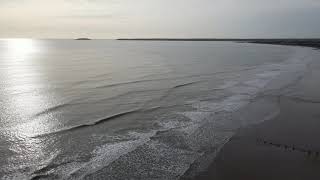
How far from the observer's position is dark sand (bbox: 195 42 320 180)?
319 inches

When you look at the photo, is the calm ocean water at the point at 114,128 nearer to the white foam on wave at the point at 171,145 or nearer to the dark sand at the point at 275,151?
the white foam on wave at the point at 171,145

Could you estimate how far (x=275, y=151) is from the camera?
9.73 meters

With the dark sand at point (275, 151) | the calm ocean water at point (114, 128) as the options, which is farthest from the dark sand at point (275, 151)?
the calm ocean water at point (114, 128)

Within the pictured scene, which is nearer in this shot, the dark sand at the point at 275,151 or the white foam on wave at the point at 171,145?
the dark sand at the point at 275,151

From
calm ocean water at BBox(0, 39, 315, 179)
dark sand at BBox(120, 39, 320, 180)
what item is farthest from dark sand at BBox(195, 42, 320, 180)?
calm ocean water at BBox(0, 39, 315, 179)

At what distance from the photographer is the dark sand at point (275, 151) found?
8.10m

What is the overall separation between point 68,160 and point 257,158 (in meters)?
5.11

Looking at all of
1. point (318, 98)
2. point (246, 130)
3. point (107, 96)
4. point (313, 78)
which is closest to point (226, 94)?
point (318, 98)

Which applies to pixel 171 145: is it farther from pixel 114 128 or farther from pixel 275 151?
pixel 275 151

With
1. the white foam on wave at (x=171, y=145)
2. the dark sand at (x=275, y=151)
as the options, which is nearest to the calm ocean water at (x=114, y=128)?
the white foam on wave at (x=171, y=145)

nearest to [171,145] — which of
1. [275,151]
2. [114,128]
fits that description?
[114,128]

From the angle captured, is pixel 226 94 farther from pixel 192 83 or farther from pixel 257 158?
pixel 257 158

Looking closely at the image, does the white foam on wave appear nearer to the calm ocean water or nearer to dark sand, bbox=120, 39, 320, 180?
the calm ocean water

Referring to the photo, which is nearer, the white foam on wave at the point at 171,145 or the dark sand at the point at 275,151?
the dark sand at the point at 275,151
